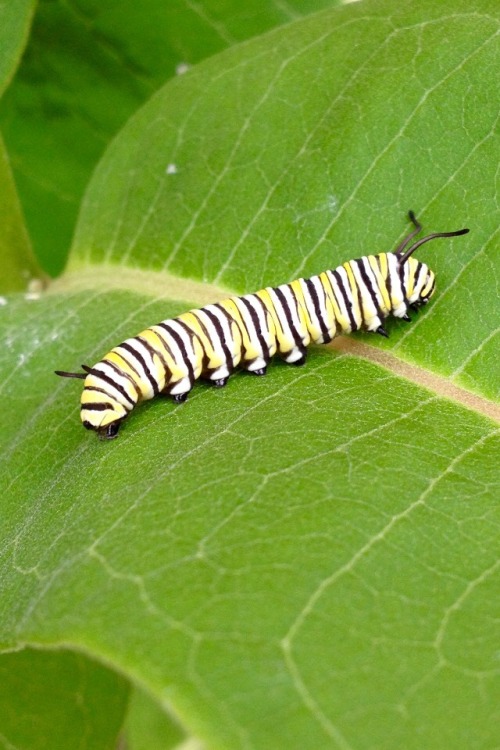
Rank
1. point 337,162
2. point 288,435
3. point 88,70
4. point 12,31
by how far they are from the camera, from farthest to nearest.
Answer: point 88,70 → point 12,31 → point 337,162 → point 288,435

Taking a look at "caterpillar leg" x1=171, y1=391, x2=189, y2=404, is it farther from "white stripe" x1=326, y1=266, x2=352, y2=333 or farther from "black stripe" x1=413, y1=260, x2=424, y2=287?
"black stripe" x1=413, y1=260, x2=424, y2=287

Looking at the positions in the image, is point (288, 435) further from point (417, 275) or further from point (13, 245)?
point (13, 245)

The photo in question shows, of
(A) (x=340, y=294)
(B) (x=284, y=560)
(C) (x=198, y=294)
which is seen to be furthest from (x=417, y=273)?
(B) (x=284, y=560)

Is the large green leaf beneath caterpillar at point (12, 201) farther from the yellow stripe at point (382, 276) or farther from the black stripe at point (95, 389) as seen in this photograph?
the yellow stripe at point (382, 276)

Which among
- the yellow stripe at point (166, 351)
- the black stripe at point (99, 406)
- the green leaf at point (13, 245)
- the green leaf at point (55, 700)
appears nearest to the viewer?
the black stripe at point (99, 406)

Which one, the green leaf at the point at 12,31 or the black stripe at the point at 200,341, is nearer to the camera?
the black stripe at the point at 200,341

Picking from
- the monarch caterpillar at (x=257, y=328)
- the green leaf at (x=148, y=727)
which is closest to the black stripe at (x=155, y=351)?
the monarch caterpillar at (x=257, y=328)

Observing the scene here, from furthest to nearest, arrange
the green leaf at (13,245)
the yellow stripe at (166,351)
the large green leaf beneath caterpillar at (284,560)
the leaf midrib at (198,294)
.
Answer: the green leaf at (13,245), the yellow stripe at (166,351), the leaf midrib at (198,294), the large green leaf beneath caterpillar at (284,560)
